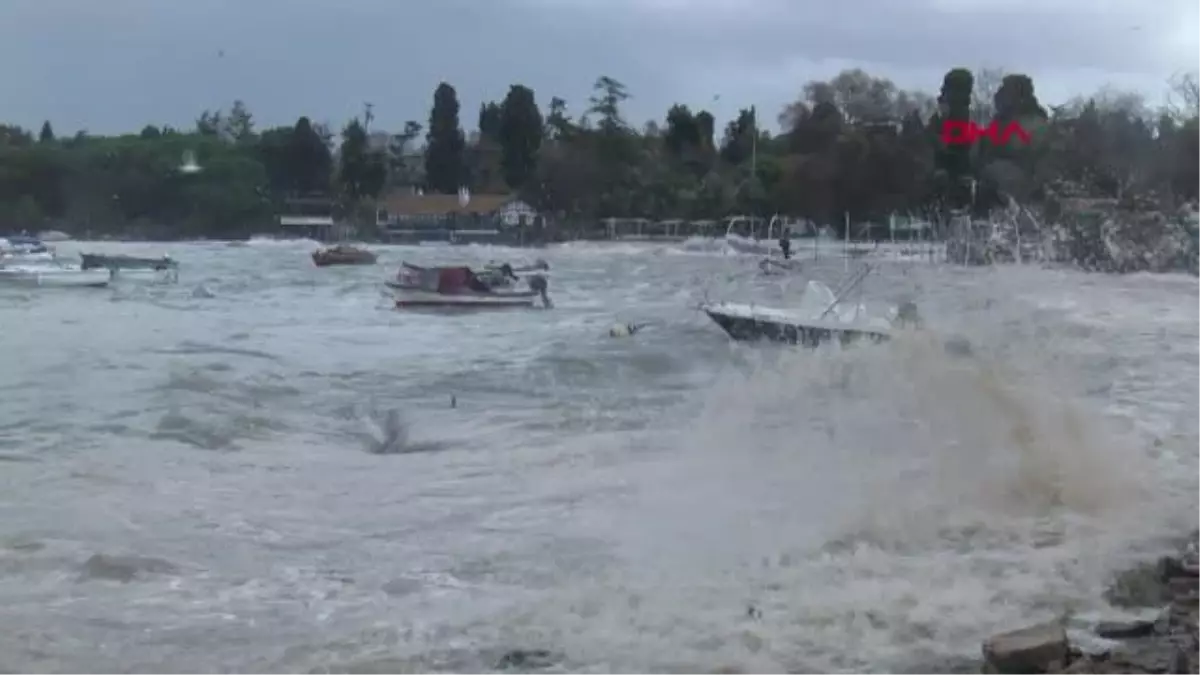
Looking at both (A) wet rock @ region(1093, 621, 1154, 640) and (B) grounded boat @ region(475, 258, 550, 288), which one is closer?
(A) wet rock @ region(1093, 621, 1154, 640)

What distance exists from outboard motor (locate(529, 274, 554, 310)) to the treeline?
39491 mm

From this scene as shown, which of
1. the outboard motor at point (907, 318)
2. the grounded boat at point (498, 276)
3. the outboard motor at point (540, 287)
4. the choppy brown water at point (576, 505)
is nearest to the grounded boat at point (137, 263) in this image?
the grounded boat at point (498, 276)

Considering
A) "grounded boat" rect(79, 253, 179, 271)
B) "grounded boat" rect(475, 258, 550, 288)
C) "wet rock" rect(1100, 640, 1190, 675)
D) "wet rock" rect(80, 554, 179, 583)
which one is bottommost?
"grounded boat" rect(79, 253, 179, 271)

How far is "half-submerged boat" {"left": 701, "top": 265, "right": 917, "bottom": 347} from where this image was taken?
2862cm

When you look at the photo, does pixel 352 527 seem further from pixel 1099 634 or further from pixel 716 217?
pixel 716 217

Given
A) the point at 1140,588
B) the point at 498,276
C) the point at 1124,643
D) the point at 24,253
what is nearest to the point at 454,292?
the point at 498,276

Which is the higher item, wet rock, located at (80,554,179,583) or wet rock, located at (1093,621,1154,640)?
wet rock, located at (1093,621,1154,640)

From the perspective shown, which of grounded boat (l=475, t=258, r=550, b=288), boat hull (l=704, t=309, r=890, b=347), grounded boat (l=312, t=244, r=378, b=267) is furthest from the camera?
grounded boat (l=312, t=244, r=378, b=267)

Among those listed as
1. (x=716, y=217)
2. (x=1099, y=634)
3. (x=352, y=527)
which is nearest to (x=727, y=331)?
(x=352, y=527)

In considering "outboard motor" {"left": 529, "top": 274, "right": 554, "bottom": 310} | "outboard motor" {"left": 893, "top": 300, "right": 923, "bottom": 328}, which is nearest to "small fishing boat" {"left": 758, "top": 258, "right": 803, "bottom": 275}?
"outboard motor" {"left": 529, "top": 274, "right": 554, "bottom": 310}

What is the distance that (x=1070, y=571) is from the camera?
12125mm

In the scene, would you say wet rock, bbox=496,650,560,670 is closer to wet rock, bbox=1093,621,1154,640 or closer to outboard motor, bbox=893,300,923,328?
wet rock, bbox=1093,621,1154,640

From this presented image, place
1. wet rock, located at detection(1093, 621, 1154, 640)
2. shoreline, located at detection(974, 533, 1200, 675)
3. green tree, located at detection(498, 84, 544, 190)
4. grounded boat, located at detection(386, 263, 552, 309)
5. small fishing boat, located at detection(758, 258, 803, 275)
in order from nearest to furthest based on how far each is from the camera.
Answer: shoreline, located at detection(974, 533, 1200, 675) → wet rock, located at detection(1093, 621, 1154, 640) → grounded boat, located at detection(386, 263, 552, 309) → small fishing boat, located at detection(758, 258, 803, 275) → green tree, located at detection(498, 84, 544, 190)

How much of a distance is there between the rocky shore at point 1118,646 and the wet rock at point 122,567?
275 inches
